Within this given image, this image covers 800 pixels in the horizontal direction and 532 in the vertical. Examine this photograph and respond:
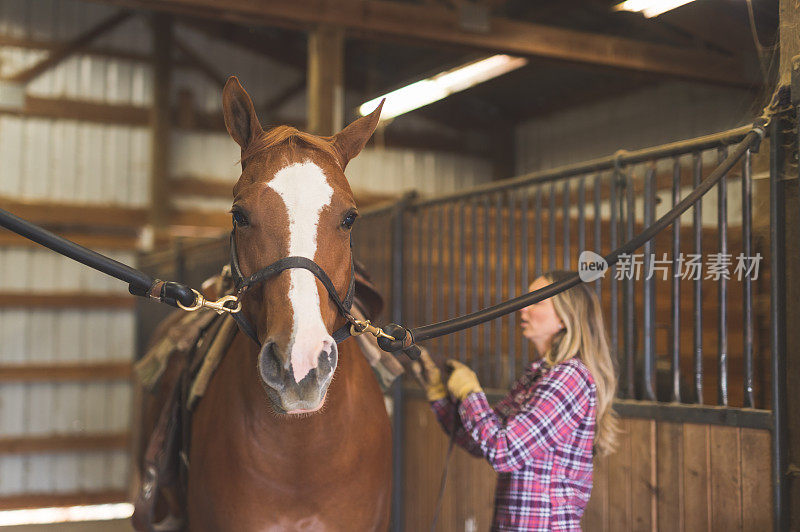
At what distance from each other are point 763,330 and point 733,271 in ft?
0.92

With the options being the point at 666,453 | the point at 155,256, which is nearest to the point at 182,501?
the point at 666,453

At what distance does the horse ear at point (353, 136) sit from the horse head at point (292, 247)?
109 millimetres

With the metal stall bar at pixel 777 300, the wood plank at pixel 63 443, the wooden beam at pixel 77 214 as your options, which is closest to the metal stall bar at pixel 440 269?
the metal stall bar at pixel 777 300

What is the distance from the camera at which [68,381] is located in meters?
9.26

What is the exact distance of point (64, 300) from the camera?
909 cm

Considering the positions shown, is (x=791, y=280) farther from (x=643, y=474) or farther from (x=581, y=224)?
(x=581, y=224)

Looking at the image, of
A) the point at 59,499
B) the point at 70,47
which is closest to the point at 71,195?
the point at 70,47

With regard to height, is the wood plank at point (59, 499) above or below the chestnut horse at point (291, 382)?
below

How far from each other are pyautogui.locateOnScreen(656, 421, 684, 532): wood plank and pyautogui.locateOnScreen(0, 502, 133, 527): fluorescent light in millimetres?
7420

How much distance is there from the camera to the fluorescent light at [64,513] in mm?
8523

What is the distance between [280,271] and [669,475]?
1.56 m

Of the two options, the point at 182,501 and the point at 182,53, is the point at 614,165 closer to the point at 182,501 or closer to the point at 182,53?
the point at 182,501

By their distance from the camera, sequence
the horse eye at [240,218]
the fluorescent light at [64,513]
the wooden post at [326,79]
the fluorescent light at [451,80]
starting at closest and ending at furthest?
the horse eye at [240,218], the wooden post at [326,79], the fluorescent light at [451,80], the fluorescent light at [64,513]

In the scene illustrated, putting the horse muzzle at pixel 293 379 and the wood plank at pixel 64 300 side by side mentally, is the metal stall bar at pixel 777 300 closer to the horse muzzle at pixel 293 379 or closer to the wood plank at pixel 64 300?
the horse muzzle at pixel 293 379
